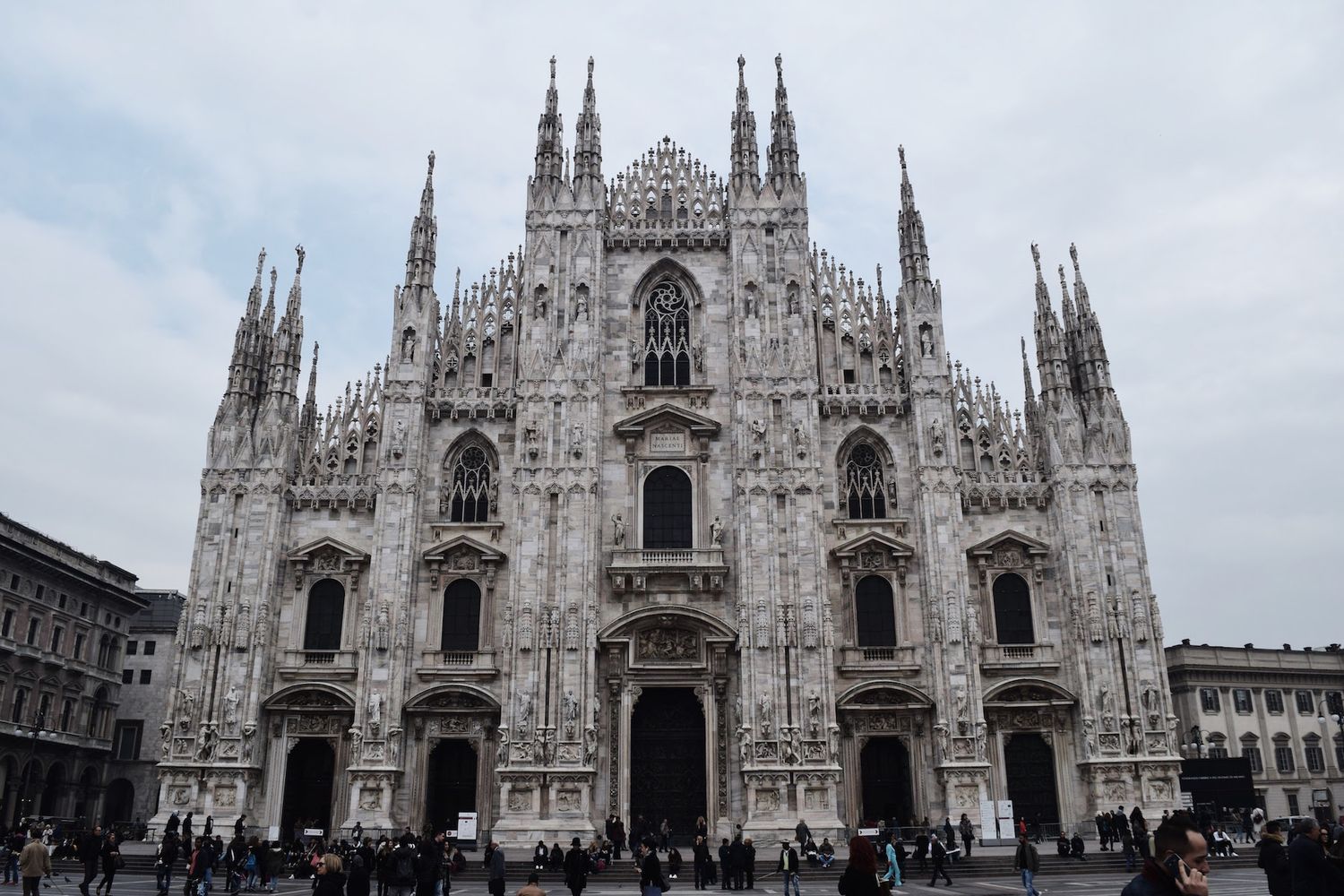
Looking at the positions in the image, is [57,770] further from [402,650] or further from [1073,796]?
[1073,796]

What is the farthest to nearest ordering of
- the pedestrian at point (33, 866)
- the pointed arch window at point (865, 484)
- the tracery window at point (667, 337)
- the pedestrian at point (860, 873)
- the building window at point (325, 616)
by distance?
the tracery window at point (667, 337)
the pointed arch window at point (865, 484)
the building window at point (325, 616)
the pedestrian at point (33, 866)
the pedestrian at point (860, 873)

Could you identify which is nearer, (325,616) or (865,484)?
(325,616)

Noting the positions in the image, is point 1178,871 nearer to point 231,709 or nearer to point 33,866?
point 33,866

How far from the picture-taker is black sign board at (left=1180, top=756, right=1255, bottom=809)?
35.6 metres

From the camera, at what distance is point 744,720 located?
112 ft

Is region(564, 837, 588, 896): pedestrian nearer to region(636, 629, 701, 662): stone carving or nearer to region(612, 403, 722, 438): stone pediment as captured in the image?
region(636, 629, 701, 662): stone carving

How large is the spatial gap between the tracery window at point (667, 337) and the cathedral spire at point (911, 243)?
8172mm

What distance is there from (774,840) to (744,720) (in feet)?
12.0

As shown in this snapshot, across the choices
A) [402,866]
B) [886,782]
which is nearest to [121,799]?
[886,782]

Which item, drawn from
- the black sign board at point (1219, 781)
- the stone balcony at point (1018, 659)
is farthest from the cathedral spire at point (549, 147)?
the black sign board at point (1219, 781)

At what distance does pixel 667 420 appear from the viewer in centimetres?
3803

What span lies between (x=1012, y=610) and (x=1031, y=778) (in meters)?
5.39

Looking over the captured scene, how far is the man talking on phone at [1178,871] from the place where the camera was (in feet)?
14.9

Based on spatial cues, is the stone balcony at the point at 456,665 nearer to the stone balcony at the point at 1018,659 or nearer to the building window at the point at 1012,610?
the stone balcony at the point at 1018,659
